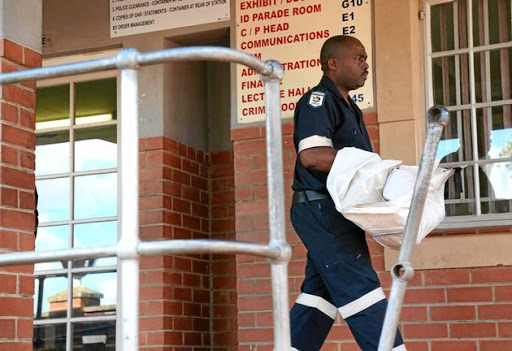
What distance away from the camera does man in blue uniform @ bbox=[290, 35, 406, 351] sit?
4.06 meters

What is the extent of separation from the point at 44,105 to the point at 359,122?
390cm

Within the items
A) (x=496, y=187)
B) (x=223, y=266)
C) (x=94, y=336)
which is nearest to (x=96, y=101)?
(x=223, y=266)

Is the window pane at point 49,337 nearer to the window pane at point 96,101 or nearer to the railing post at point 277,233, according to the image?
the window pane at point 96,101

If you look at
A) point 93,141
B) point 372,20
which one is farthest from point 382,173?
point 93,141

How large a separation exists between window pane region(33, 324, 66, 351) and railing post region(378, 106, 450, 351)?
16.3 feet

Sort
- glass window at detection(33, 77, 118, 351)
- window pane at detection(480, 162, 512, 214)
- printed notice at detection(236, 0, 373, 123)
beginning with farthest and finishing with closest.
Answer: glass window at detection(33, 77, 118, 351), printed notice at detection(236, 0, 373, 123), window pane at detection(480, 162, 512, 214)

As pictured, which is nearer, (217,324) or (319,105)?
(319,105)

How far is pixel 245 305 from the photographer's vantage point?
20.7ft

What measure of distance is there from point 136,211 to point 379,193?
1383 mm

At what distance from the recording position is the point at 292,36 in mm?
6414

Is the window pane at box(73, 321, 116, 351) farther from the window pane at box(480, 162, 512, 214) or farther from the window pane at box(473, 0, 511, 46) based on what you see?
the window pane at box(473, 0, 511, 46)

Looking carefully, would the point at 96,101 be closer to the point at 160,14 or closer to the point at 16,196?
the point at 160,14

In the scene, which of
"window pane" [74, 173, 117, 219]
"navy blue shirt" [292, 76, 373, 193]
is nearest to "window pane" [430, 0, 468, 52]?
"navy blue shirt" [292, 76, 373, 193]

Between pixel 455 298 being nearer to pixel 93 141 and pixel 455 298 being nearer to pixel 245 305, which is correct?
pixel 245 305
